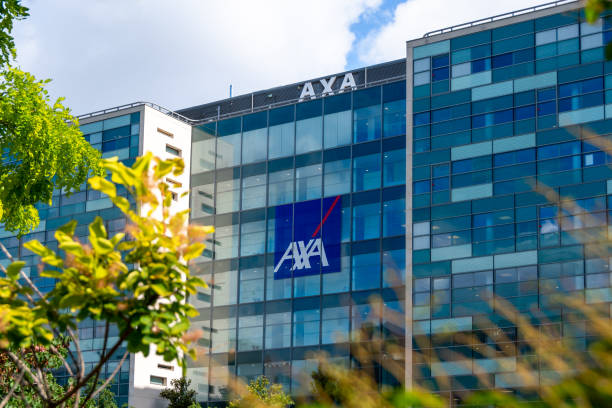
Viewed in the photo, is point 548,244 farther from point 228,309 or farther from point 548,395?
point 548,395

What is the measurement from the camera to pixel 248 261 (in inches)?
2311

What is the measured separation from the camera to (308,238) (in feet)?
185

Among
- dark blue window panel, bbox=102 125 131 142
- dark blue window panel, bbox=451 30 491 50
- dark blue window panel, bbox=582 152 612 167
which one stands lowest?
dark blue window panel, bbox=582 152 612 167

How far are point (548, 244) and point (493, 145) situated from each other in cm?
624

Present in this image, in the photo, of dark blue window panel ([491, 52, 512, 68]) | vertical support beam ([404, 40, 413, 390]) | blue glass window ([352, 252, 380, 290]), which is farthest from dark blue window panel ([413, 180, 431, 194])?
dark blue window panel ([491, 52, 512, 68])

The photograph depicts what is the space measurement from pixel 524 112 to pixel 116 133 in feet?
93.2

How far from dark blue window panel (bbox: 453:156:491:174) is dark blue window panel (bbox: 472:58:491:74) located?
4.85m

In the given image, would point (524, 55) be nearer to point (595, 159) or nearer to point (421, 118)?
point (421, 118)

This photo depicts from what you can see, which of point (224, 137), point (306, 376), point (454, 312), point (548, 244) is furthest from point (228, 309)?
point (306, 376)

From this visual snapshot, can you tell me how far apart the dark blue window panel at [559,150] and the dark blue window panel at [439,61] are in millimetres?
7589

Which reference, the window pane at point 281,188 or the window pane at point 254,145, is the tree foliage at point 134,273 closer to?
the window pane at point 281,188

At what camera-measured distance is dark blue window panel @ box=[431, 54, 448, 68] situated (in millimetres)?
Answer: 52684

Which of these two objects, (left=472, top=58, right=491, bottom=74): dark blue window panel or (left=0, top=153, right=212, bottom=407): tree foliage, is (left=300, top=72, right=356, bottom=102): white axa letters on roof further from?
(left=0, top=153, right=212, bottom=407): tree foliage

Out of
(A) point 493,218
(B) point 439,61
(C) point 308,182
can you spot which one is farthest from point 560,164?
(C) point 308,182
